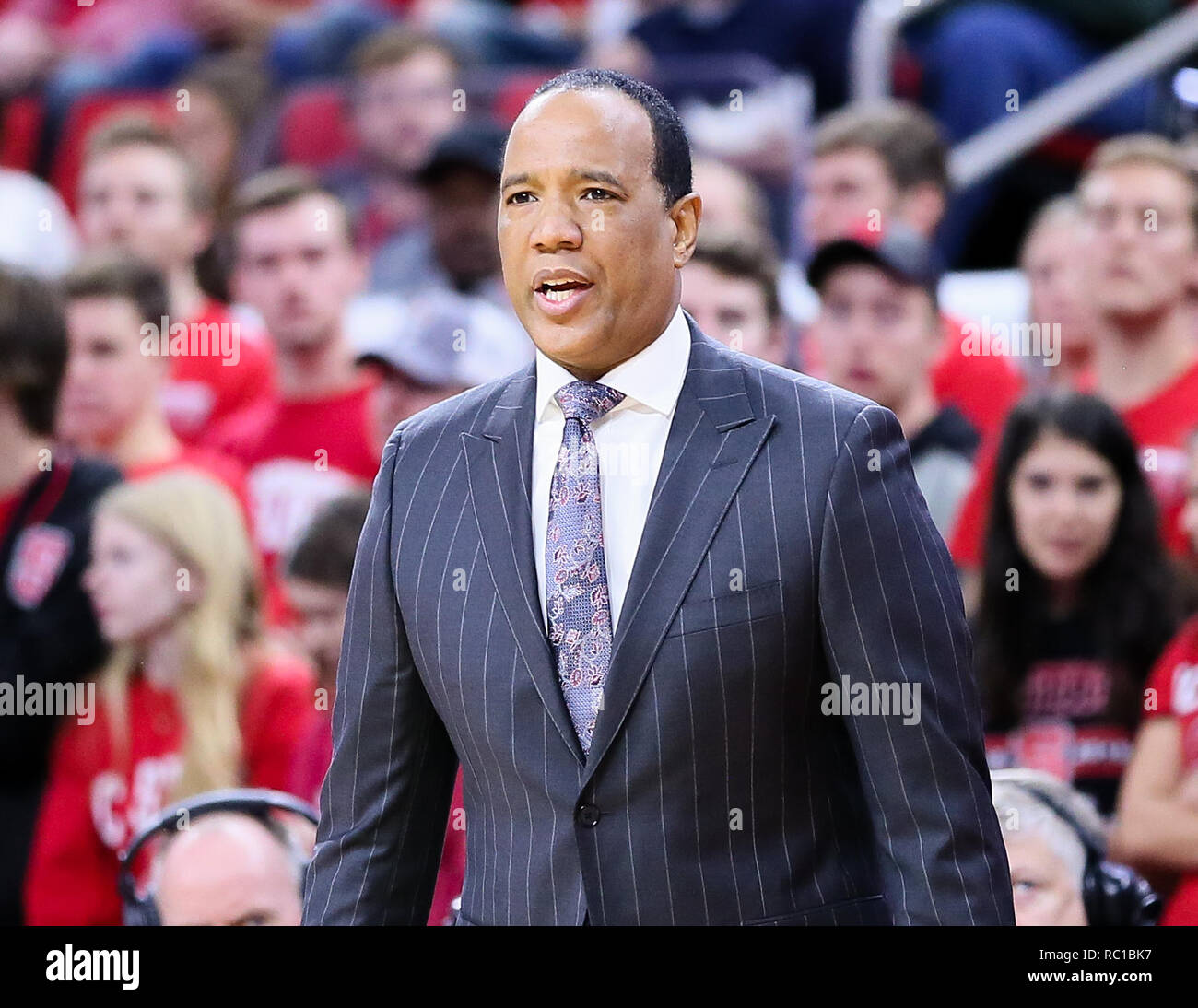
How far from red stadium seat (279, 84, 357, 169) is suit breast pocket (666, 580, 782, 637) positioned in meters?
3.75

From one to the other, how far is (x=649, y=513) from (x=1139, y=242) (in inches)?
95.2

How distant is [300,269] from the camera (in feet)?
14.9

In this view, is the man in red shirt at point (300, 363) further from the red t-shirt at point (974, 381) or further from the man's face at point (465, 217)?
the red t-shirt at point (974, 381)

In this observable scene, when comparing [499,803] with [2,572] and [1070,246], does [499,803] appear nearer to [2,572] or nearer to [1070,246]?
[2,572]

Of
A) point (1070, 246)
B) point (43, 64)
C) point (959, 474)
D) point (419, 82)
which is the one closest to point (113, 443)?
point (419, 82)

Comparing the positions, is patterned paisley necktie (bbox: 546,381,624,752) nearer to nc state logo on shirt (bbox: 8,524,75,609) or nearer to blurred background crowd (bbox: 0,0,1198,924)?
blurred background crowd (bbox: 0,0,1198,924)

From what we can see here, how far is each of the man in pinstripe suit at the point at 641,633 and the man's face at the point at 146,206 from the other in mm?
3258

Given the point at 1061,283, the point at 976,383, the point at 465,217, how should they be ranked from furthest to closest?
1. the point at 465,217
2. the point at 1061,283
3. the point at 976,383

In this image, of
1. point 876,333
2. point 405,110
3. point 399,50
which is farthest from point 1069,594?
point 399,50

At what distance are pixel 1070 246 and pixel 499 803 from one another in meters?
2.72

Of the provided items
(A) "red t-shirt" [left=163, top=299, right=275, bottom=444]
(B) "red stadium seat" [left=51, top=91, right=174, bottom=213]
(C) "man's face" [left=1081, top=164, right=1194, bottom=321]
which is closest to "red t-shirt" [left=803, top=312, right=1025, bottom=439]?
(C) "man's face" [left=1081, top=164, right=1194, bottom=321]

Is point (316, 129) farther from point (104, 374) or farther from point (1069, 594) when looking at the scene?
point (1069, 594)

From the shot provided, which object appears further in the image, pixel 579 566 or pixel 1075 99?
pixel 1075 99

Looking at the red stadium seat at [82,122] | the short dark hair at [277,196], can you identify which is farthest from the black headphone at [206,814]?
the red stadium seat at [82,122]
